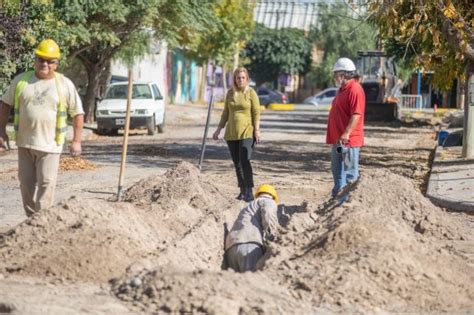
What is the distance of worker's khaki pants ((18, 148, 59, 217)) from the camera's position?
9078mm

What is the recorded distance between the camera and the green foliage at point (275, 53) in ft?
263

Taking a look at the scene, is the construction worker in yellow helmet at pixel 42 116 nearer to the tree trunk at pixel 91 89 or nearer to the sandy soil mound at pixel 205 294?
the sandy soil mound at pixel 205 294

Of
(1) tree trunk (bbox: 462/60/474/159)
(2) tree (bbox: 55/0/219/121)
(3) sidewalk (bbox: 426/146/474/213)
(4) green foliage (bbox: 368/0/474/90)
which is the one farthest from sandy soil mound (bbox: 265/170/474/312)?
(2) tree (bbox: 55/0/219/121)

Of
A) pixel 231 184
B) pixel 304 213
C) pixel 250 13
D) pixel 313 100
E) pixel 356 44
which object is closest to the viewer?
pixel 304 213

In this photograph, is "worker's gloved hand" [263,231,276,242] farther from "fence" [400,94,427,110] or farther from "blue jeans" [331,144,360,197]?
"fence" [400,94,427,110]

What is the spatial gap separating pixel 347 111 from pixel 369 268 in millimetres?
4117

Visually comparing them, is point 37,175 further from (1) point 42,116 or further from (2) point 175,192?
(2) point 175,192

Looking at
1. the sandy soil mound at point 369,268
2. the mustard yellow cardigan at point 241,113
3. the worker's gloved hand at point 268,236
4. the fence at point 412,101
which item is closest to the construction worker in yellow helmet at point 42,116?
the worker's gloved hand at point 268,236

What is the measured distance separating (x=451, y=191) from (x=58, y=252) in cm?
796

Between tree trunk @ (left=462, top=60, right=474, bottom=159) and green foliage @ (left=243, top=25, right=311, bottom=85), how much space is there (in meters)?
59.0

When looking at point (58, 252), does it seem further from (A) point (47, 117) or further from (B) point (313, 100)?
(B) point (313, 100)

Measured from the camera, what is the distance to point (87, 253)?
7969 millimetres

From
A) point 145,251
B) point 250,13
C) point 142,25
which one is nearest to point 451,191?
point 145,251

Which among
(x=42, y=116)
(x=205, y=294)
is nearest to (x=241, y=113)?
(x=42, y=116)
